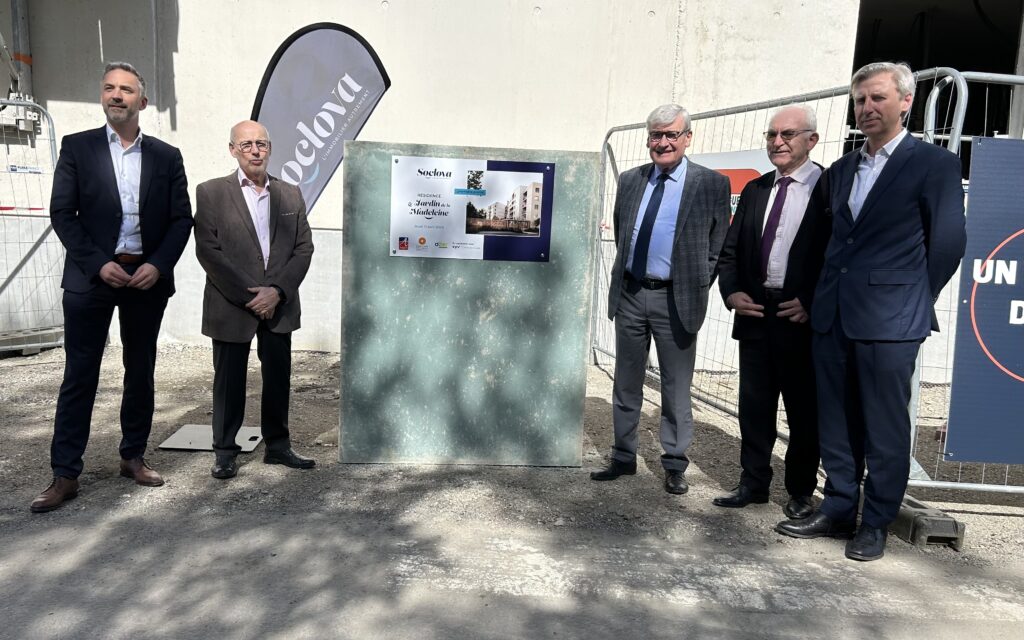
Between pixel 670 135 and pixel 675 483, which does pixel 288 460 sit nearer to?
pixel 675 483

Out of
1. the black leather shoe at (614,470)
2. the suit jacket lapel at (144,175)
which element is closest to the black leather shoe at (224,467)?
the suit jacket lapel at (144,175)

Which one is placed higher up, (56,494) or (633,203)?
(633,203)

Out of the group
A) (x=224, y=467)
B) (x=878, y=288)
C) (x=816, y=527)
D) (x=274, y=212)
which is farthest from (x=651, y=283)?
(x=224, y=467)

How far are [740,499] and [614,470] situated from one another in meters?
0.74

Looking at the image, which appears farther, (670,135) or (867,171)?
(670,135)

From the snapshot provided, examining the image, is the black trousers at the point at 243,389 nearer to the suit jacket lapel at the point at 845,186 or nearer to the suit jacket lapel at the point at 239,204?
the suit jacket lapel at the point at 239,204

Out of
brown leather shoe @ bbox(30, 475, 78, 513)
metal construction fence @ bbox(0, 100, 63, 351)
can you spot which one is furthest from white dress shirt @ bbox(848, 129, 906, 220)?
metal construction fence @ bbox(0, 100, 63, 351)

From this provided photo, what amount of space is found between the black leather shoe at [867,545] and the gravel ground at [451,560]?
1.9 inches

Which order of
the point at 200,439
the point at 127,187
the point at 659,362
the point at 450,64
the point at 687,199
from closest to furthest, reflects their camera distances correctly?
the point at 127,187 < the point at 687,199 < the point at 659,362 < the point at 200,439 < the point at 450,64

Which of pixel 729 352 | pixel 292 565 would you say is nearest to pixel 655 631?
pixel 292 565

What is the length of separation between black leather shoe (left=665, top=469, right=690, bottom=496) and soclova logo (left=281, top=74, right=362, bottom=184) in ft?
16.6

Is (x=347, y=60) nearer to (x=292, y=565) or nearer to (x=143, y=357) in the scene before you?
(x=143, y=357)

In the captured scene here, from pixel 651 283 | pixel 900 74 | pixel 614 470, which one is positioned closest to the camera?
pixel 900 74

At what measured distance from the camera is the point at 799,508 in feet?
13.4
